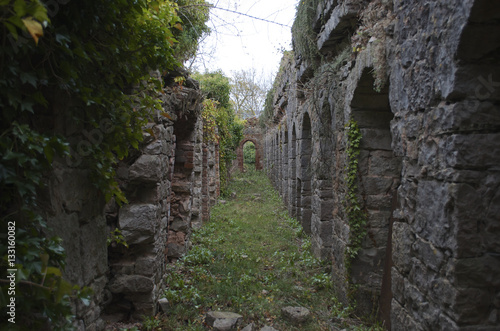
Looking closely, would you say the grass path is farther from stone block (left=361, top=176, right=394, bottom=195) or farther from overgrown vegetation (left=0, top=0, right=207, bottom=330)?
overgrown vegetation (left=0, top=0, right=207, bottom=330)

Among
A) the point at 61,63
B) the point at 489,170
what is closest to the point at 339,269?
the point at 489,170

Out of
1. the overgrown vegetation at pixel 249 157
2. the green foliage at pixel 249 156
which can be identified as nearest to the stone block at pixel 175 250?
the overgrown vegetation at pixel 249 157

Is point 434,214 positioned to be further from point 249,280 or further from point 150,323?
point 249,280

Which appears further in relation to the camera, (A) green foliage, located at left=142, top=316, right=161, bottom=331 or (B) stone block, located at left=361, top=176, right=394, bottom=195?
(B) stone block, located at left=361, top=176, right=394, bottom=195

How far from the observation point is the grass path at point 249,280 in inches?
159

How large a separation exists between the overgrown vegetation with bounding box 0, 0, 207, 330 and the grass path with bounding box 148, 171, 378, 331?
2.37m

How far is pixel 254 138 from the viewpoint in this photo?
91.6ft

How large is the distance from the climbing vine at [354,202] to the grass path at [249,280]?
2.75ft

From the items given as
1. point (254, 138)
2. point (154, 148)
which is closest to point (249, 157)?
point (254, 138)

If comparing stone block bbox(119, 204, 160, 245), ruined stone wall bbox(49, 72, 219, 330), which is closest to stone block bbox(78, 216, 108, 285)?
ruined stone wall bbox(49, 72, 219, 330)

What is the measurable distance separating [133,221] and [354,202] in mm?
2590

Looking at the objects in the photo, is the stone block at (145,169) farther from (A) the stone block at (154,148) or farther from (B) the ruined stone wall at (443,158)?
(B) the ruined stone wall at (443,158)

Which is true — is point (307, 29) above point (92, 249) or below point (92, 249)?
above

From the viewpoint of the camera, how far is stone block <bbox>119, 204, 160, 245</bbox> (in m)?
3.78
